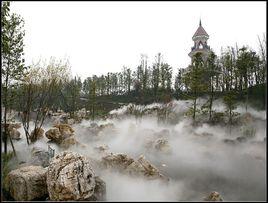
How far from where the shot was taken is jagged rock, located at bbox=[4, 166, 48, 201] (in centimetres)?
886

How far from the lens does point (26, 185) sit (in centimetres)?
894

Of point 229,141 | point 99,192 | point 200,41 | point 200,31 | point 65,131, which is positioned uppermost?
point 200,31

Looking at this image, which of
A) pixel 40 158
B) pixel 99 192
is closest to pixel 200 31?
pixel 40 158

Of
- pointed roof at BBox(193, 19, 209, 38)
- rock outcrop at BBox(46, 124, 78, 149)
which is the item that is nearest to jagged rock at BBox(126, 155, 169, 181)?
rock outcrop at BBox(46, 124, 78, 149)

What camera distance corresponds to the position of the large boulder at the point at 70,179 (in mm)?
8562

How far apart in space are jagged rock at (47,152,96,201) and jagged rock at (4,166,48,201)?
0.63 metres

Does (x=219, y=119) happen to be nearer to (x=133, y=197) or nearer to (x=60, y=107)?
(x=133, y=197)

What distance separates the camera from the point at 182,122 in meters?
26.4

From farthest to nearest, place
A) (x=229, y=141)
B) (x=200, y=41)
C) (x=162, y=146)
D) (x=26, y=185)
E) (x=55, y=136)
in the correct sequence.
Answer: (x=200, y=41)
(x=55, y=136)
(x=229, y=141)
(x=162, y=146)
(x=26, y=185)

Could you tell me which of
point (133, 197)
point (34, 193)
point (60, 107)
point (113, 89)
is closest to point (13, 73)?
point (34, 193)

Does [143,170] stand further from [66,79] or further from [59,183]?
[66,79]

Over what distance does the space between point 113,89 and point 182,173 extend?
4429cm

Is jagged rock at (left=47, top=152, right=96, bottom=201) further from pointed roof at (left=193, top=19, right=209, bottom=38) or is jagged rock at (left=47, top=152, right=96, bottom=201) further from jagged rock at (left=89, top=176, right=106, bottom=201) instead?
pointed roof at (left=193, top=19, right=209, bottom=38)

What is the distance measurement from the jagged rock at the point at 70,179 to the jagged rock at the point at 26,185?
63cm
